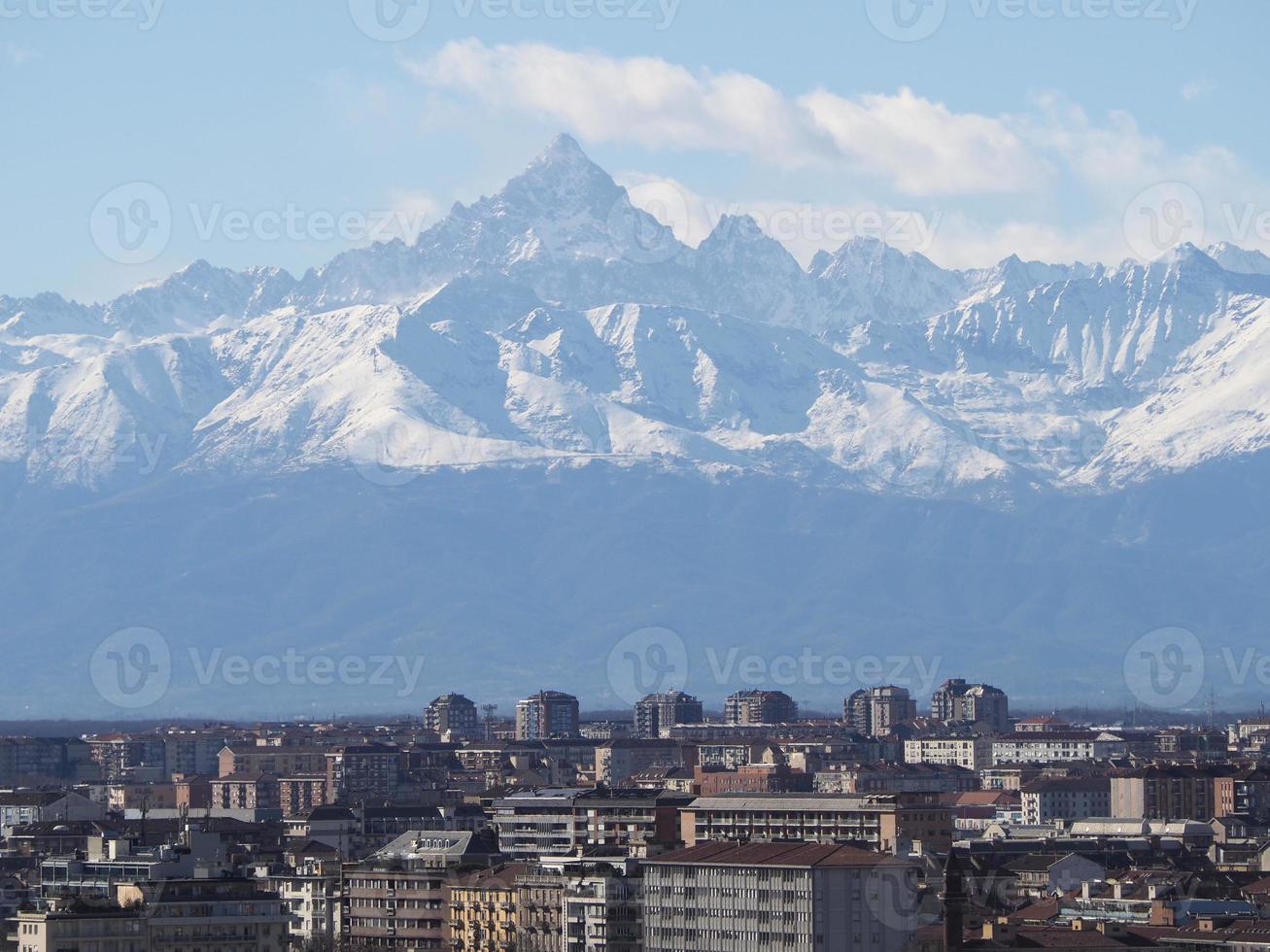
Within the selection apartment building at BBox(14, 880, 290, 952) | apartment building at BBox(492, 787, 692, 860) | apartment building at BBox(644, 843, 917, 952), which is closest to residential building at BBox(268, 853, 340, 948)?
apartment building at BBox(492, 787, 692, 860)

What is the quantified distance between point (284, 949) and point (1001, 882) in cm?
4191

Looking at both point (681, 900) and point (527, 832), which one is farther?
point (527, 832)

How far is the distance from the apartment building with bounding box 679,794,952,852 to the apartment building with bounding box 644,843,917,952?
21.4m

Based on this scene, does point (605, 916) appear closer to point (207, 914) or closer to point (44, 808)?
point (207, 914)

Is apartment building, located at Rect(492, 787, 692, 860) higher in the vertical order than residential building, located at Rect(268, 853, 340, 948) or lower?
higher

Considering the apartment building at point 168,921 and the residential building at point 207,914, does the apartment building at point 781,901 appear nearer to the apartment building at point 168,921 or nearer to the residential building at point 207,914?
the apartment building at point 168,921

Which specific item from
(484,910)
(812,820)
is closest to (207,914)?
(484,910)

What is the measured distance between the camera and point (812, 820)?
13125cm

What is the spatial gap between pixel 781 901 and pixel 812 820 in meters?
29.2

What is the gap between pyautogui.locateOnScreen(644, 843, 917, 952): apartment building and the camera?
101 meters

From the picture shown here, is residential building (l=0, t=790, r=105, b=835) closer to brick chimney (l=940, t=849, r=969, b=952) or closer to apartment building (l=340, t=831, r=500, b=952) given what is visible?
apartment building (l=340, t=831, r=500, b=952)

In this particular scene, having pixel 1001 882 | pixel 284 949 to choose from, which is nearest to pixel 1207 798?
pixel 1001 882

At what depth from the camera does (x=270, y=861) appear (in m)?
137

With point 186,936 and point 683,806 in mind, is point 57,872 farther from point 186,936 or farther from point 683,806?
point 683,806
